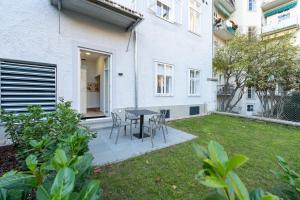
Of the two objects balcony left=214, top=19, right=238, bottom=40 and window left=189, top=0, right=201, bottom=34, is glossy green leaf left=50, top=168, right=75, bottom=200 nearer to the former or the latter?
window left=189, top=0, right=201, bottom=34

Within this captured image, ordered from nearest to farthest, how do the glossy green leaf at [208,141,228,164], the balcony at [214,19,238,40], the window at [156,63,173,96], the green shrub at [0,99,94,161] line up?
the glossy green leaf at [208,141,228,164] < the green shrub at [0,99,94,161] < the window at [156,63,173,96] < the balcony at [214,19,238,40]

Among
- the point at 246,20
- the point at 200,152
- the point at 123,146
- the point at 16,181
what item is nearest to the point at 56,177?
the point at 16,181

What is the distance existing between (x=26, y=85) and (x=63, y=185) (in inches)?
239

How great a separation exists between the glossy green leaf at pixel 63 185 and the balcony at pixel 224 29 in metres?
17.5

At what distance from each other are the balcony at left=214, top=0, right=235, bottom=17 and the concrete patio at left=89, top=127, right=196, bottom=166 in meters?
15.1

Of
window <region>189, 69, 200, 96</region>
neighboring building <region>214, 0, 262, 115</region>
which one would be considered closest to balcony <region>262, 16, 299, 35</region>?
neighboring building <region>214, 0, 262, 115</region>

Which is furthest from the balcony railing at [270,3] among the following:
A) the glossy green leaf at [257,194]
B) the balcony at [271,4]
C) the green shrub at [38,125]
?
the glossy green leaf at [257,194]

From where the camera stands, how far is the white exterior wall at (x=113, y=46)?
5379 millimetres

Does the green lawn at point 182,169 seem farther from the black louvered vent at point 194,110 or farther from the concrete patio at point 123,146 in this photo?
the black louvered vent at point 194,110

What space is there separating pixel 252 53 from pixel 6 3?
11758mm

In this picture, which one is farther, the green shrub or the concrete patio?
the concrete patio

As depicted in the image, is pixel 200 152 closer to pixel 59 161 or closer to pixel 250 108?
pixel 59 161

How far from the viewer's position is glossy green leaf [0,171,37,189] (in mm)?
903

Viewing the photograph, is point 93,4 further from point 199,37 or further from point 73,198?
point 199,37
